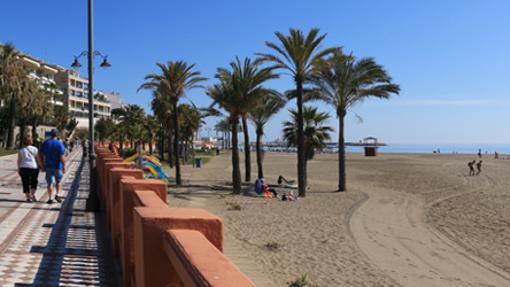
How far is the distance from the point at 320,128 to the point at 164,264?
27046 mm

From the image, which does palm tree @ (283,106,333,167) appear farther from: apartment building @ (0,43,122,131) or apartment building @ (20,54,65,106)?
apartment building @ (0,43,122,131)

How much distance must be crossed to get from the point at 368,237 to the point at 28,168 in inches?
334

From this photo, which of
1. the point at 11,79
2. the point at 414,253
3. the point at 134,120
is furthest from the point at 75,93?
the point at 414,253

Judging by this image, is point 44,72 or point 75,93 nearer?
point 44,72

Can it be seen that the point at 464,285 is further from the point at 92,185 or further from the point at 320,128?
the point at 320,128

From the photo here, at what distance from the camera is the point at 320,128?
29281 mm

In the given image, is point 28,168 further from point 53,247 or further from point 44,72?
point 44,72

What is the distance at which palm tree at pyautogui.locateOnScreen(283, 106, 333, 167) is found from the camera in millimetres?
29016

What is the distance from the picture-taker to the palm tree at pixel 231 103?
2309cm

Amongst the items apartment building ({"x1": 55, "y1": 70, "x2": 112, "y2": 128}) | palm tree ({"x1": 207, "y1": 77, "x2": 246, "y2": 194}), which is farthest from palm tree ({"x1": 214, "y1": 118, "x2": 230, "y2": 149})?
apartment building ({"x1": 55, "y1": 70, "x2": 112, "y2": 128})

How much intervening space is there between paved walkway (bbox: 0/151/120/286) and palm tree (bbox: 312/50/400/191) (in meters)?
17.4

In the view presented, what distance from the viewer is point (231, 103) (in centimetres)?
2311

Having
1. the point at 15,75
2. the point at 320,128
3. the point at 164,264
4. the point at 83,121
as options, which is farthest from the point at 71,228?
the point at 83,121

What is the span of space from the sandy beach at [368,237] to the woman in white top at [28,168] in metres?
4.46
